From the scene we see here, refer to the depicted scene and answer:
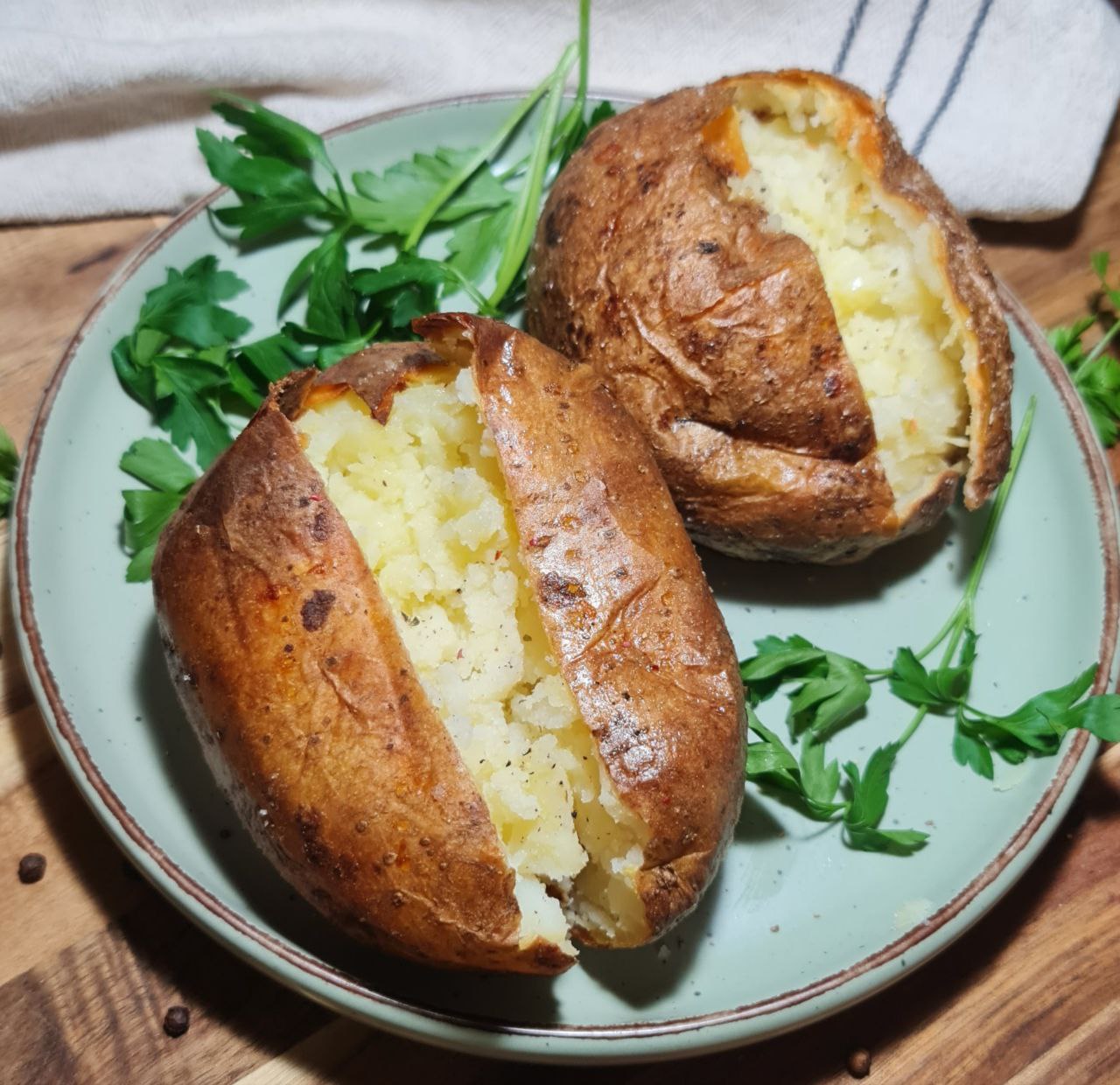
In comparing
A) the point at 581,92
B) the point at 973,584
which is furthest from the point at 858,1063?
the point at 581,92

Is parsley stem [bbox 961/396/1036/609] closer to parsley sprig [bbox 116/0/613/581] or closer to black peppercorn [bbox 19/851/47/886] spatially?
parsley sprig [bbox 116/0/613/581]

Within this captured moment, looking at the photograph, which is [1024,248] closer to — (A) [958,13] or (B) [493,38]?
(A) [958,13]

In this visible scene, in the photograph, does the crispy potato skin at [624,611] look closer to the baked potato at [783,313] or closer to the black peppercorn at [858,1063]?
the baked potato at [783,313]

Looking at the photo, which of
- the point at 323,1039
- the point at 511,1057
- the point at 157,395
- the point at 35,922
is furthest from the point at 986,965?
the point at 157,395

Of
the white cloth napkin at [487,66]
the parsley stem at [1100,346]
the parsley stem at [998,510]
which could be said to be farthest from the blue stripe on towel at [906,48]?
the parsley stem at [998,510]

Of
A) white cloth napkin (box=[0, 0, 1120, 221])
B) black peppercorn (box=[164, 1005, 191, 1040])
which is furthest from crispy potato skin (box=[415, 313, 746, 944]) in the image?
white cloth napkin (box=[0, 0, 1120, 221])
